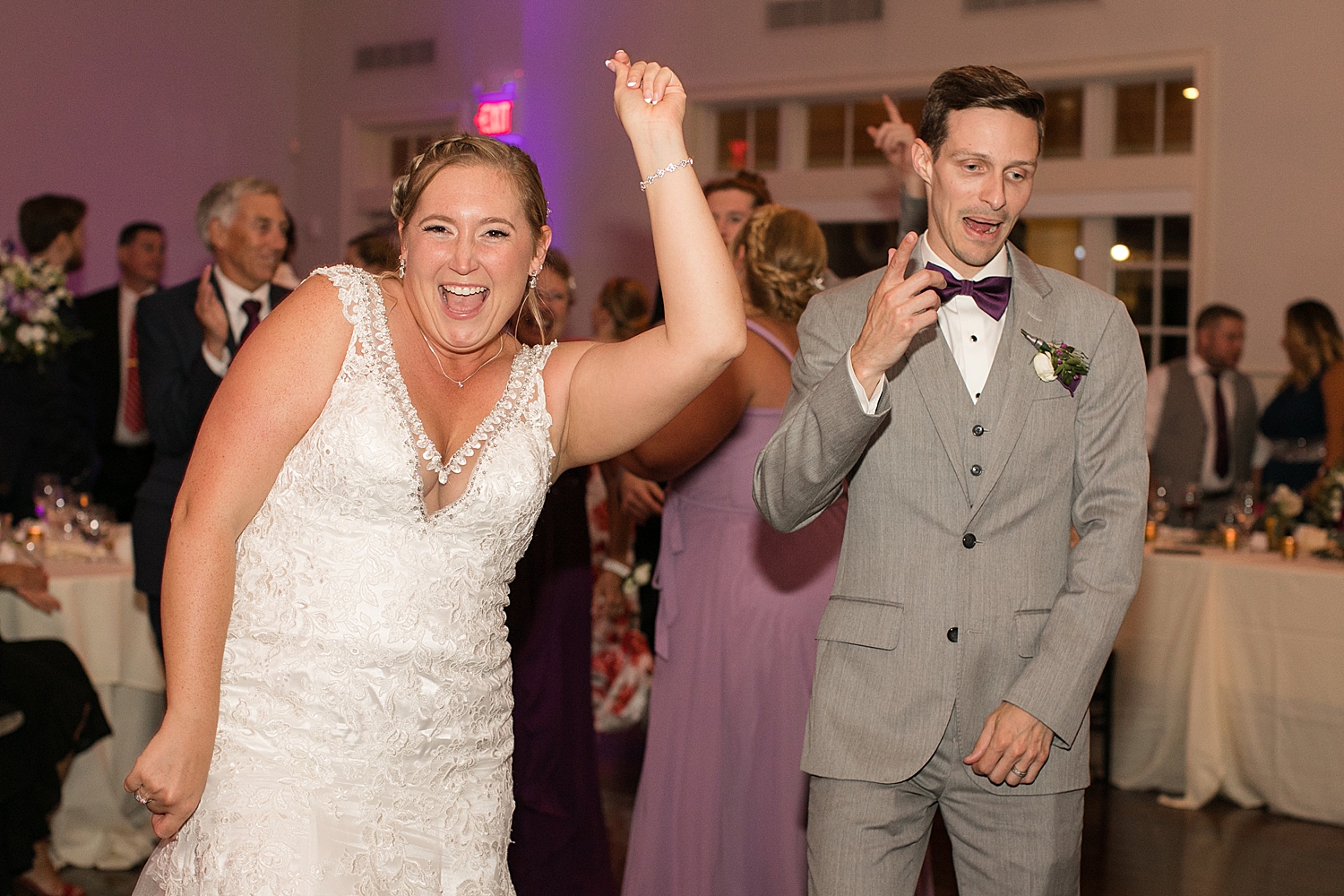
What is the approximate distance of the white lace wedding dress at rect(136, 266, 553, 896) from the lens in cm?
177

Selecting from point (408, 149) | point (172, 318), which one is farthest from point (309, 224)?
point (172, 318)

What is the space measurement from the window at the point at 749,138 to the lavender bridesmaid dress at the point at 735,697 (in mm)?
6573

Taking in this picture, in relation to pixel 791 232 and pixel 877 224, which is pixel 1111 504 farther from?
pixel 877 224

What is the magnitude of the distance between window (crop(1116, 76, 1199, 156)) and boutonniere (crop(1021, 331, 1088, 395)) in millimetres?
6331

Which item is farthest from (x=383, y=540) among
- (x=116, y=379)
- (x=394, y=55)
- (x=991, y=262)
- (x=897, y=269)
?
(x=394, y=55)

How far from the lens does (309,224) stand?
37.1 ft

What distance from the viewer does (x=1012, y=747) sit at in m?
1.91

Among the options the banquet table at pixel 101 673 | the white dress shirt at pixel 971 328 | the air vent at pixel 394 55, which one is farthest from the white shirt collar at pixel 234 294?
the air vent at pixel 394 55

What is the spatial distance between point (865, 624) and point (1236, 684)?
337cm

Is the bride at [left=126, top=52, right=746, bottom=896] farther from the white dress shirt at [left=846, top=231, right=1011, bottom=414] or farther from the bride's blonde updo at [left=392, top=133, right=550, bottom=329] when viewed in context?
the white dress shirt at [left=846, top=231, right=1011, bottom=414]

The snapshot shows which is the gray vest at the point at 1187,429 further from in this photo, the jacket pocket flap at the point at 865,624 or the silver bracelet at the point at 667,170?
the silver bracelet at the point at 667,170

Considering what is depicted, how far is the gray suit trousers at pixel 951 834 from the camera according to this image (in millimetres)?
1955

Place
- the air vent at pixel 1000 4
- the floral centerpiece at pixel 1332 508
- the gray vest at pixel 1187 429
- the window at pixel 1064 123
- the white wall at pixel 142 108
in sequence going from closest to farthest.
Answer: the floral centerpiece at pixel 1332 508 → the gray vest at pixel 1187 429 → the air vent at pixel 1000 4 → the window at pixel 1064 123 → the white wall at pixel 142 108

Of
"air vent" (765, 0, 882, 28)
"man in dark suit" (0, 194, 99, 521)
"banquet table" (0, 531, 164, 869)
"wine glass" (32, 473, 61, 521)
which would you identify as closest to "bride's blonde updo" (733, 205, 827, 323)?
"banquet table" (0, 531, 164, 869)
